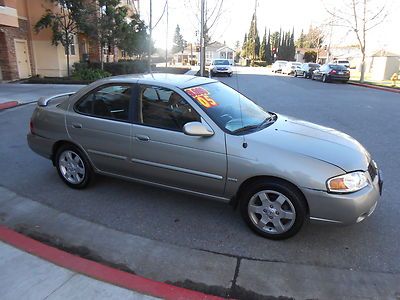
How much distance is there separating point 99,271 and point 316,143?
2.45m

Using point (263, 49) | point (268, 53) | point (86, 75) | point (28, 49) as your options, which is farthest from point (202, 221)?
point (268, 53)

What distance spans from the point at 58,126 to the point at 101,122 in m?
0.74

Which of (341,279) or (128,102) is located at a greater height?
(128,102)

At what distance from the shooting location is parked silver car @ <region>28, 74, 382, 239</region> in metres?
3.44

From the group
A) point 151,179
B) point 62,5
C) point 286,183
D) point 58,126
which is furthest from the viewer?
point 62,5

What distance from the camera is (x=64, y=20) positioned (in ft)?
70.6

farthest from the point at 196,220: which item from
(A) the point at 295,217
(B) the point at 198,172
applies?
(A) the point at 295,217

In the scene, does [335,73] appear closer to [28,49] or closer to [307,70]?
[307,70]

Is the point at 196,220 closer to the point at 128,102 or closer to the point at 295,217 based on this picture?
the point at 295,217

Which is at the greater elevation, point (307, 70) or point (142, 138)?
point (142, 138)

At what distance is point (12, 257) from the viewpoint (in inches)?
128

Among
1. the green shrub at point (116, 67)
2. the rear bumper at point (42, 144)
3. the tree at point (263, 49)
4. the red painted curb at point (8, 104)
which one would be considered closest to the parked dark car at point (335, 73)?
the green shrub at point (116, 67)

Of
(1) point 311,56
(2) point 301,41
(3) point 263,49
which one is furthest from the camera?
(2) point 301,41

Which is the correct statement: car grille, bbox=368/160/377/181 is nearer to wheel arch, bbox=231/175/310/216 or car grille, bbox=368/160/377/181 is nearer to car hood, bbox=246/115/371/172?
car hood, bbox=246/115/371/172
